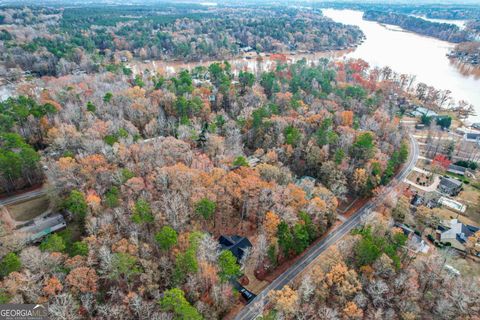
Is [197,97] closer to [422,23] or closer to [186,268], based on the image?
[186,268]

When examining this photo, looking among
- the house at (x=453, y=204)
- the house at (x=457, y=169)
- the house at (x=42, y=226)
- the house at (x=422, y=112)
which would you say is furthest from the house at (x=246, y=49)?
the house at (x=42, y=226)

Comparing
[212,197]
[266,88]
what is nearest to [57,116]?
[212,197]

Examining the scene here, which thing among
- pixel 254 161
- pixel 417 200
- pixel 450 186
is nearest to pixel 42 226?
pixel 254 161

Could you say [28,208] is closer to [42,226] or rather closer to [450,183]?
[42,226]

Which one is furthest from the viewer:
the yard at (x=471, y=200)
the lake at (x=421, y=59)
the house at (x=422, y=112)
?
the lake at (x=421, y=59)

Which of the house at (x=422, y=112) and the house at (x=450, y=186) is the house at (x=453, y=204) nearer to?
the house at (x=450, y=186)

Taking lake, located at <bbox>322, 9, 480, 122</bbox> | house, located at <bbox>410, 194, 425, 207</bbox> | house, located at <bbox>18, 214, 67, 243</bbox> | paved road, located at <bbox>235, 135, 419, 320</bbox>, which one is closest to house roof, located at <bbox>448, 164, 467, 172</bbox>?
paved road, located at <bbox>235, 135, 419, 320</bbox>

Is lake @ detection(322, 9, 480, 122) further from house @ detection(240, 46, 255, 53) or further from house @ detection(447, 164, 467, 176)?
house @ detection(240, 46, 255, 53)
